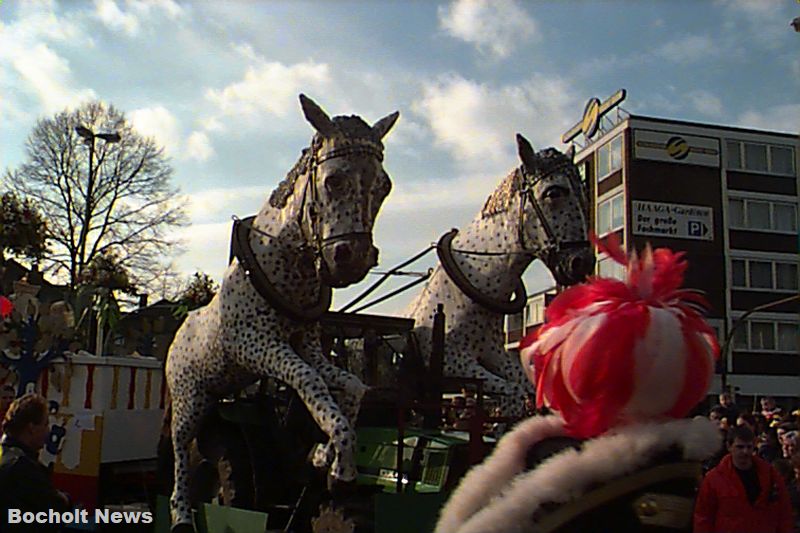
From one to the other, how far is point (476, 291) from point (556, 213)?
34.9 inches

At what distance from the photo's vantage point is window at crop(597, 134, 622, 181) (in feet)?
116

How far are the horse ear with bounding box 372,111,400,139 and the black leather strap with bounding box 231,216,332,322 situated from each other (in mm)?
1029

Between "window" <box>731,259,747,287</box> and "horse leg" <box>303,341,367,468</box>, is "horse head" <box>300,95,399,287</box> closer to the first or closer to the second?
"horse leg" <box>303,341,367,468</box>

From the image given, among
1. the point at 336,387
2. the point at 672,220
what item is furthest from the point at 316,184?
the point at 672,220

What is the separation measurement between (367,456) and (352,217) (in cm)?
166

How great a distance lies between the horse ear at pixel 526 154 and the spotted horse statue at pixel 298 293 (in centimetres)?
107

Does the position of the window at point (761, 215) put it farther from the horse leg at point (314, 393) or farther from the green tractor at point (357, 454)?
the horse leg at point (314, 393)

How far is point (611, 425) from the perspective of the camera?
8.16ft

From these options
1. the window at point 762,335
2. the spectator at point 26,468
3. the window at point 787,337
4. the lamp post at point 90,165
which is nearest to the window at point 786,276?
the window at point 787,337

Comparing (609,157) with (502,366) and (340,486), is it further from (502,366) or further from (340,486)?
(340,486)

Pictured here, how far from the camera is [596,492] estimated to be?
236 cm

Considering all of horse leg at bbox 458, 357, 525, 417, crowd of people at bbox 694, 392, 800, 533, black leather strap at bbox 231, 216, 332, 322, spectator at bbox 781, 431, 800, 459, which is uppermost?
black leather strap at bbox 231, 216, 332, 322

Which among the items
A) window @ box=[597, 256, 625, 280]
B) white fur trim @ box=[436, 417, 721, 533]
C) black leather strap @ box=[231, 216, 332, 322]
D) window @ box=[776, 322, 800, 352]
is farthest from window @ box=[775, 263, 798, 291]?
white fur trim @ box=[436, 417, 721, 533]

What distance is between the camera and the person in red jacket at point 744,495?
5125 mm
